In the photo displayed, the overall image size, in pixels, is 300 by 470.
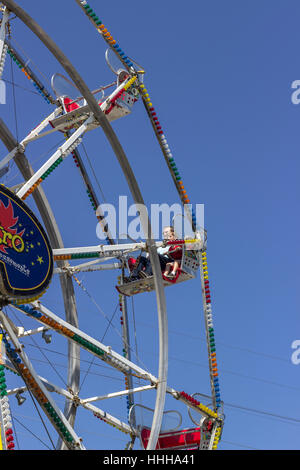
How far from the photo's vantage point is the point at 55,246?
27953mm

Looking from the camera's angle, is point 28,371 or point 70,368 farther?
point 70,368

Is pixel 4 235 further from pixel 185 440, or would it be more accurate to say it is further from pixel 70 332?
pixel 185 440

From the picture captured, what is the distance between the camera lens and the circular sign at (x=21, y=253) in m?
20.5

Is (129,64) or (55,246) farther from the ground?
(129,64)

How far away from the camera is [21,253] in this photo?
2156 cm

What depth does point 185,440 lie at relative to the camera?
26453 millimetres

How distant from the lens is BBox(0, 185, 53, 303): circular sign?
20.5m

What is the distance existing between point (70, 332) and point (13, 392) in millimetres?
3147

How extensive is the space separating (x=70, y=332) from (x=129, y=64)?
846cm

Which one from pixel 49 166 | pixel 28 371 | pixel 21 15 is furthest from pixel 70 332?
pixel 21 15

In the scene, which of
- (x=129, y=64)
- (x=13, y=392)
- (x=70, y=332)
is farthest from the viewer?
(x=129, y=64)
